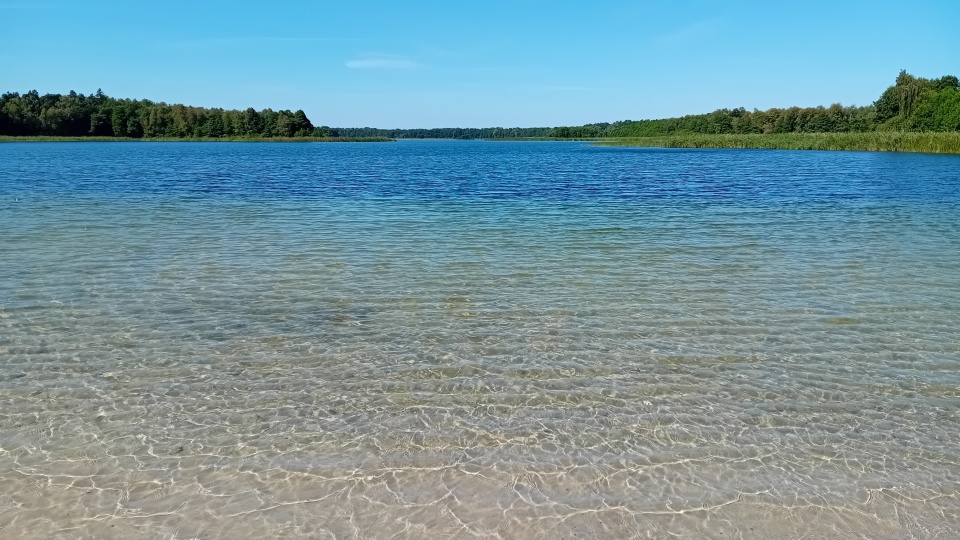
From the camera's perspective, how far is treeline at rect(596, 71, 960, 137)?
89.8 meters

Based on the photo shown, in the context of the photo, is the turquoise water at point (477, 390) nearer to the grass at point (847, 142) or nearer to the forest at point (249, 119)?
the grass at point (847, 142)

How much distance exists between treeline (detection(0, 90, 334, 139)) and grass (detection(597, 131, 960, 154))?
4060 inches

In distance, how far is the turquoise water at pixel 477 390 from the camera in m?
4.41

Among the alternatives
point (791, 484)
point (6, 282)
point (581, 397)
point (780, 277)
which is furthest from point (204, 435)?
point (780, 277)

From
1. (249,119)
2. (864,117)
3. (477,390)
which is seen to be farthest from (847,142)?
(249,119)

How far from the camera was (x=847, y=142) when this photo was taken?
255 ft

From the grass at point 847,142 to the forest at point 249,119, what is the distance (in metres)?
18.2

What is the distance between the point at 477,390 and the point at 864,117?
138973 mm

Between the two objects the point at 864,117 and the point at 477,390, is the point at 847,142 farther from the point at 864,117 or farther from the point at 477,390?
the point at 477,390

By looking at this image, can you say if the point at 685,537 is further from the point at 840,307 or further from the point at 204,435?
the point at 840,307

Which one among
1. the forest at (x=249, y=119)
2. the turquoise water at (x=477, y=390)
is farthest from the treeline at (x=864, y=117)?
the turquoise water at (x=477, y=390)

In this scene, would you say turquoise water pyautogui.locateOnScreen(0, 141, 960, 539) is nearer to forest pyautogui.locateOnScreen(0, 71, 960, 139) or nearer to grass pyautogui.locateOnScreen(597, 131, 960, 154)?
grass pyautogui.locateOnScreen(597, 131, 960, 154)

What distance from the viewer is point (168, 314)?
29.7 feet

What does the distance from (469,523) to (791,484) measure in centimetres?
239
